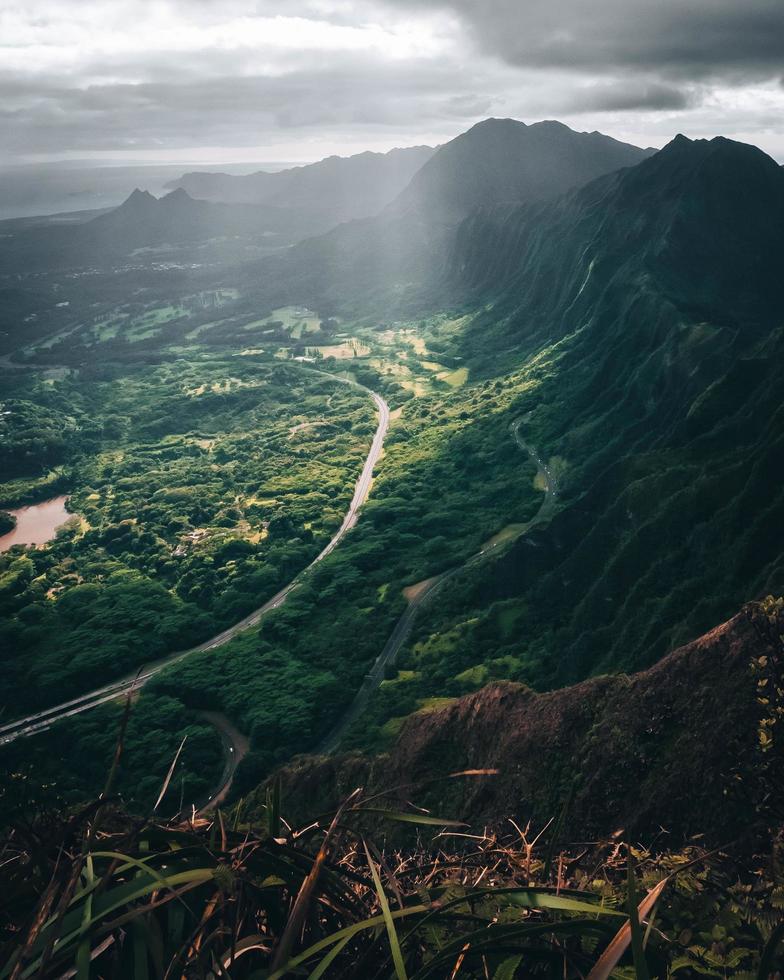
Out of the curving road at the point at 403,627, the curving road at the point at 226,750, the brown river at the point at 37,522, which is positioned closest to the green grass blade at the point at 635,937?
the curving road at the point at 226,750

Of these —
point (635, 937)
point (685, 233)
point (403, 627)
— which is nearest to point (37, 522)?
point (403, 627)

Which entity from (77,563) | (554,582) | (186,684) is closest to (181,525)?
(77,563)

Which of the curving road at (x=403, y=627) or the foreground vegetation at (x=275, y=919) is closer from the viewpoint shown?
the foreground vegetation at (x=275, y=919)

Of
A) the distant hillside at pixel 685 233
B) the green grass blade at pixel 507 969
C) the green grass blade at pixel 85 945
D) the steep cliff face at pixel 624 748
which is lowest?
the steep cliff face at pixel 624 748

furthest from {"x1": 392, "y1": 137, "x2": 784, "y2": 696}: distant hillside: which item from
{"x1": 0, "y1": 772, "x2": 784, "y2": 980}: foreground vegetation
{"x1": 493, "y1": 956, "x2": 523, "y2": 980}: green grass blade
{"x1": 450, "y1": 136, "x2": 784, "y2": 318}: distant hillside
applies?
{"x1": 493, "y1": 956, "x2": 523, "y2": 980}: green grass blade

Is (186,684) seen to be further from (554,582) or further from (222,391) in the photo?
(222,391)

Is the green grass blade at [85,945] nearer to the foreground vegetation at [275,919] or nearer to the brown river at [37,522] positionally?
the foreground vegetation at [275,919]

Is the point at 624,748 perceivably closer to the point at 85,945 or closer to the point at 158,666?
the point at 85,945
